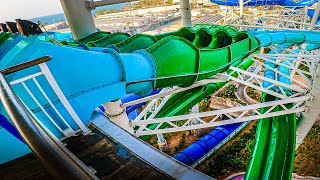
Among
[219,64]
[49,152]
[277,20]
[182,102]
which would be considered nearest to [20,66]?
[49,152]

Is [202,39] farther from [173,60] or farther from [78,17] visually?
[78,17]

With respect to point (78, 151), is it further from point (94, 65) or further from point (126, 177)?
point (94, 65)

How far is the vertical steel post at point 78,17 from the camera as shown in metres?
4.85

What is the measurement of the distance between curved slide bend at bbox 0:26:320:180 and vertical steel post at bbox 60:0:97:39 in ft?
6.60

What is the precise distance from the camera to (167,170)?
219 cm

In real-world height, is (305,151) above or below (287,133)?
below

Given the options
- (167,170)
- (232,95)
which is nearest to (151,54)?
(167,170)

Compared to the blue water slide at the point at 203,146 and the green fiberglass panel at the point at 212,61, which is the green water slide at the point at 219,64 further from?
the blue water slide at the point at 203,146

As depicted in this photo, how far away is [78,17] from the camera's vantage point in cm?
501

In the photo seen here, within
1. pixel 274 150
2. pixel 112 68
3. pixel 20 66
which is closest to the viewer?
pixel 20 66

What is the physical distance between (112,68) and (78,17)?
239cm

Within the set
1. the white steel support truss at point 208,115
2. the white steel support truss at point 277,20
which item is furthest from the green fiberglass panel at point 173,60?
the white steel support truss at point 277,20

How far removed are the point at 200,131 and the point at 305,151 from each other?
17.2 ft

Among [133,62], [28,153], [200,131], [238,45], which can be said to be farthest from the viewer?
[200,131]
